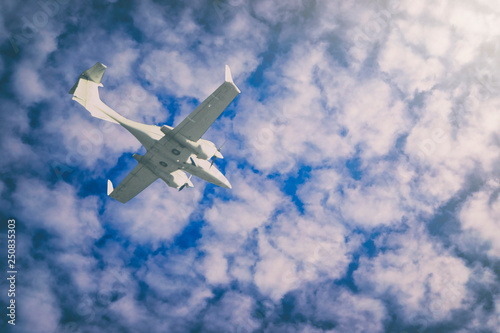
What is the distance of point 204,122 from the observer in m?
24.1

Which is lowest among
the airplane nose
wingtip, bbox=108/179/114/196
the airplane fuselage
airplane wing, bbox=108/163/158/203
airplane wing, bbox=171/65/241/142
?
wingtip, bbox=108/179/114/196

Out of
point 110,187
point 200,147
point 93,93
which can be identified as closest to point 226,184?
point 200,147

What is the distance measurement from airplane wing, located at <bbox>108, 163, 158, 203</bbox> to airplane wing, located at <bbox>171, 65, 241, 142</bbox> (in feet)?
27.2

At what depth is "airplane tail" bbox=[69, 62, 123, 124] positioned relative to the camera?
961 inches

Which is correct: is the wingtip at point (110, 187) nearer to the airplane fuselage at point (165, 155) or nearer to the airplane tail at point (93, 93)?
the airplane fuselage at point (165, 155)

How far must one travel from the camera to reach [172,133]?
24922 millimetres

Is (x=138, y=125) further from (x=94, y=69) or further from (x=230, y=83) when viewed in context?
(x=230, y=83)

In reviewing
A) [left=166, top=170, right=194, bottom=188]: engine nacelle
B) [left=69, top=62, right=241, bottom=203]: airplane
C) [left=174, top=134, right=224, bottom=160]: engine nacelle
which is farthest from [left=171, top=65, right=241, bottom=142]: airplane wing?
[left=166, top=170, right=194, bottom=188]: engine nacelle

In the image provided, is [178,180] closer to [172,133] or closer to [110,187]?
[172,133]

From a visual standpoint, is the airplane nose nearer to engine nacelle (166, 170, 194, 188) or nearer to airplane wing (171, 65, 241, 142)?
engine nacelle (166, 170, 194, 188)

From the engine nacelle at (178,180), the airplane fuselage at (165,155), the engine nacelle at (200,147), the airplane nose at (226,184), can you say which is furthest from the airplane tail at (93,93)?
the airplane nose at (226,184)

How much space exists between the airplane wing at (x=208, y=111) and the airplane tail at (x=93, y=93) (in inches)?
274

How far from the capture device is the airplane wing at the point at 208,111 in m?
21.9

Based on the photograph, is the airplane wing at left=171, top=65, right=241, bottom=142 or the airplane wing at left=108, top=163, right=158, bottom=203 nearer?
the airplane wing at left=171, top=65, right=241, bottom=142
